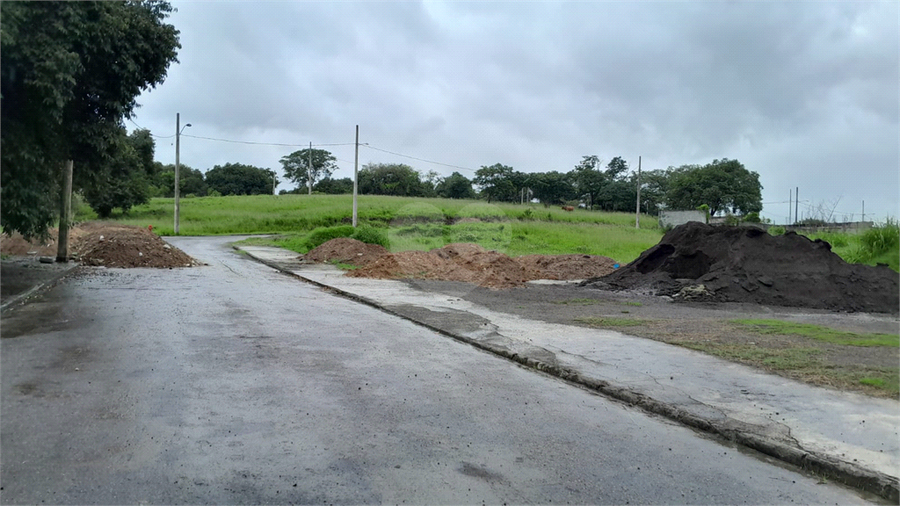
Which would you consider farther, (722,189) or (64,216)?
(722,189)

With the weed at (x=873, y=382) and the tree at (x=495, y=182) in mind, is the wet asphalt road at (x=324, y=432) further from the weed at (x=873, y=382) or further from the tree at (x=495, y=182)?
the tree at (x=495, y=182)

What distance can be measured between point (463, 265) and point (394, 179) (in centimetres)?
5255

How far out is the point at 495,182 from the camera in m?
65.2

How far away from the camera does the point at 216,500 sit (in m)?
4.26

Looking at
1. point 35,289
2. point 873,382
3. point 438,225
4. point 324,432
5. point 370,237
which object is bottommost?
point 324,432

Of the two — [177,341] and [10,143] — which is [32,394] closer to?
[177,341]

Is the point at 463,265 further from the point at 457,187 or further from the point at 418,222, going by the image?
the point at 457,187

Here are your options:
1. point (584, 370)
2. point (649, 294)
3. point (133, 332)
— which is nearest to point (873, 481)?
point (584, 370)

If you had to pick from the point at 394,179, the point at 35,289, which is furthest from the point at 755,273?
the point at 394,179

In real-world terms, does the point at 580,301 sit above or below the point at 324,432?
above

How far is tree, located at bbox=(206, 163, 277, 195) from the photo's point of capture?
110 m

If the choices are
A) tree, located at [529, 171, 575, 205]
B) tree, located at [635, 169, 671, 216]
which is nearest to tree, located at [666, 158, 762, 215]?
tree, located at [635, 169, 671, 216]

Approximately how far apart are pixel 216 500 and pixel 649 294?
16082 millimetres

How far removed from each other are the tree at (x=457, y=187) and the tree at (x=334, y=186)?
33.3 metres
